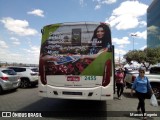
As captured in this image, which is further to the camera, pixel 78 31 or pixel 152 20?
pixel 152 20

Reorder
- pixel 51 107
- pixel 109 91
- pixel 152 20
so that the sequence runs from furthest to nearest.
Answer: pixel 152 20, pixel 51 107, pixel 109 91

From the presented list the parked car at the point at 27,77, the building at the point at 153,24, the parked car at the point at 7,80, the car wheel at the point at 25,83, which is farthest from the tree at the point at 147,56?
the parked car at the point at 7,80

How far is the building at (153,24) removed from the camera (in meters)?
98.8

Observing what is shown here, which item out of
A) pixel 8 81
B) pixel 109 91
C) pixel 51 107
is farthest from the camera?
pixel 8 81

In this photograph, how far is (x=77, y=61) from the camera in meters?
8.70

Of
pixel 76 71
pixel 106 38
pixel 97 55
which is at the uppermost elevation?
pixel 106 38

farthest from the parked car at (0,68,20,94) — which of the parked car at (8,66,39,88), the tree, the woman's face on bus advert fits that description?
the tree

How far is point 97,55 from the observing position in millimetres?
8562

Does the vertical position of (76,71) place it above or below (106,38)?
below

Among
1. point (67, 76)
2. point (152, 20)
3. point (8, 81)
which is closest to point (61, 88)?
point (67, 76)

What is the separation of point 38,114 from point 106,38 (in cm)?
355

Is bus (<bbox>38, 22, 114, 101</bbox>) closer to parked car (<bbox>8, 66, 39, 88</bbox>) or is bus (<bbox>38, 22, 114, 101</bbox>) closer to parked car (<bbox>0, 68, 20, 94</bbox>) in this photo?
parked car (<bbox>0, 68, 20, 94</bbox>)

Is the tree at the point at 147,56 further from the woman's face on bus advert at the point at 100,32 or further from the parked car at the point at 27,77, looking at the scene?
the woman's face on bus advert at the point at 100,32

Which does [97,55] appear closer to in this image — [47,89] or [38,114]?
[47,89]
